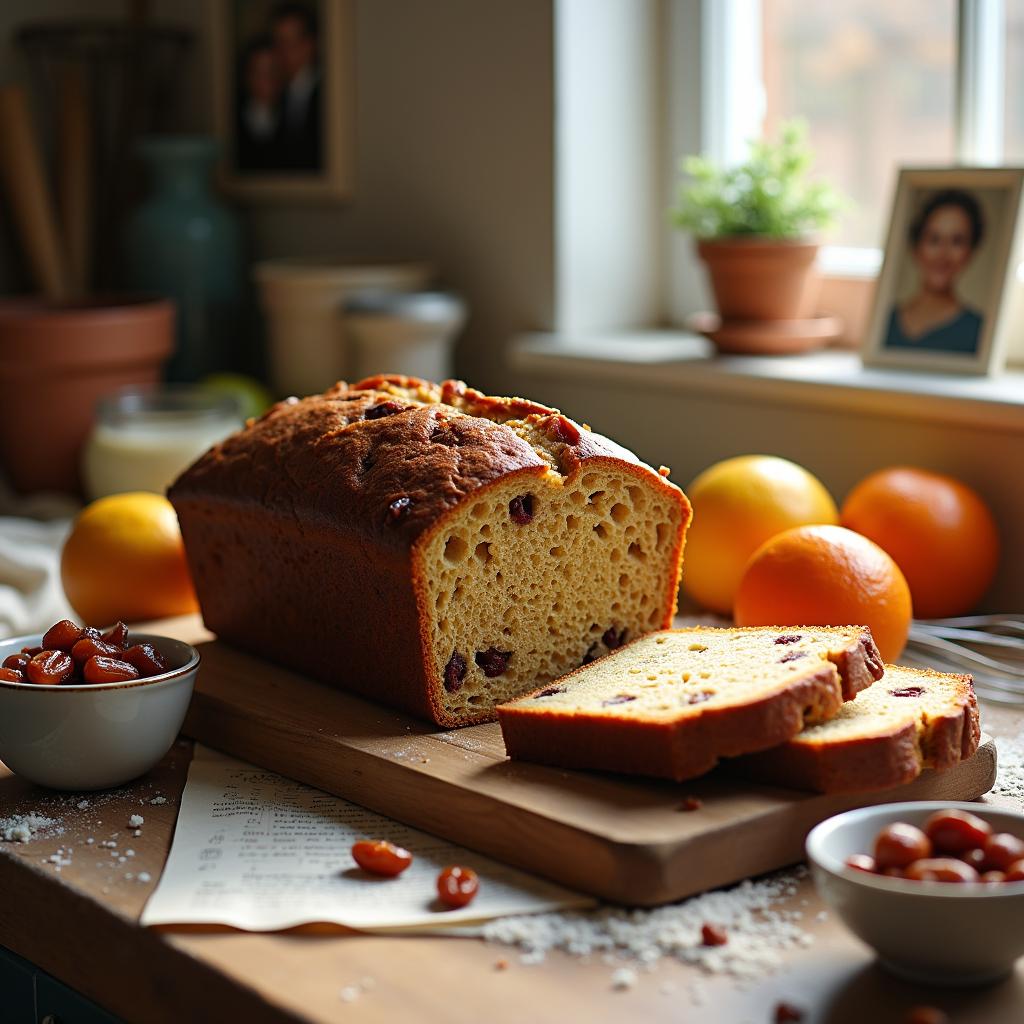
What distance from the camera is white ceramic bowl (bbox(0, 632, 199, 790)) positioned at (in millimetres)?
1255

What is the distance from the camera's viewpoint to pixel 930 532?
1.69m

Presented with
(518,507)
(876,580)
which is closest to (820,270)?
(876,580)

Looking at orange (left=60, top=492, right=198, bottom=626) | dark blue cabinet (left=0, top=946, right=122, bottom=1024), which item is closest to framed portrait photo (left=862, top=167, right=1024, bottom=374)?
orange (left=60, top=492, right=198, bottom=626)

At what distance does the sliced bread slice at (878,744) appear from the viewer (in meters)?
1.14

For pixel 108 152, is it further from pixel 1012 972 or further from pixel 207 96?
pixel 1012 972

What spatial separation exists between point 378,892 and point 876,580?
0.66 meters

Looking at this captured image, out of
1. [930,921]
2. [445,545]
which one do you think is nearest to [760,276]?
[445,545]

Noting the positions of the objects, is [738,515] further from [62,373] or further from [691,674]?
[62,373]

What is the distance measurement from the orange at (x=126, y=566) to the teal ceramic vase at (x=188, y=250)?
1.01m

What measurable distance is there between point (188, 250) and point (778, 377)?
4.00ft

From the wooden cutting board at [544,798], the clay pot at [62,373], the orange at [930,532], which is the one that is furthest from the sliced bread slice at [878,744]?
the clay pot at [62,373]

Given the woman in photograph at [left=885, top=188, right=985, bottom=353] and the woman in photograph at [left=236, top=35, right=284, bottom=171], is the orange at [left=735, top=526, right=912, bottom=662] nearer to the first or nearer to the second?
the woman in photograph at [left=885, top=188, right=985, bottom=353]

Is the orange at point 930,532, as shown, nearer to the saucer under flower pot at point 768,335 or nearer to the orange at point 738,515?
the orange at point 738,515

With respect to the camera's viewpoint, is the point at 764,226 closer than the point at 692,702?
No
